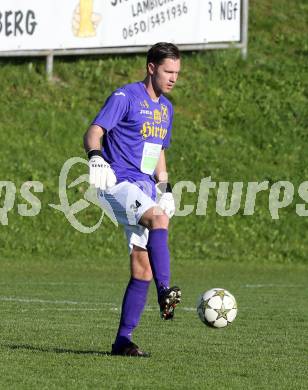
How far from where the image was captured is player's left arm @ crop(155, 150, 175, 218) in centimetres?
844

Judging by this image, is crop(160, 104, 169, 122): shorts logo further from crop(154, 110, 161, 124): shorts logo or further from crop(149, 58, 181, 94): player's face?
crop(149, 58, 181, 94): player's face

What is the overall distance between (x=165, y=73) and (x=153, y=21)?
15.0 meters

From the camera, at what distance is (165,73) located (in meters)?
8.40

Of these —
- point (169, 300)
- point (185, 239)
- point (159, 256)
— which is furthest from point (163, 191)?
point (185, 239)

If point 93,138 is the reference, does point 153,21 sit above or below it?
above

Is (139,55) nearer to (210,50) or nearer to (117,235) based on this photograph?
(210,50)

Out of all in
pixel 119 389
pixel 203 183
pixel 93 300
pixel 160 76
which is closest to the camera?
pixel 119 389

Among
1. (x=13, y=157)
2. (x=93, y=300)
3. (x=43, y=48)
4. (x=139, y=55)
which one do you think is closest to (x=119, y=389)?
(x=93, y=300)

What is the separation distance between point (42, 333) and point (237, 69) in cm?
1578

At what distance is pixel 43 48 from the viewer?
73.9ft

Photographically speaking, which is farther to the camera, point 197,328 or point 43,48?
point 43,48

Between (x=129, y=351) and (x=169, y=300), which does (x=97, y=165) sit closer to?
(x=169, y=300)

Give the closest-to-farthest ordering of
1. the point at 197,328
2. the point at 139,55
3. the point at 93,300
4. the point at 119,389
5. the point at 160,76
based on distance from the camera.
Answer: the point at 119,389 < the point at 160,76 < the point at 197,328 < the point at 93,300 < the point at 139,55

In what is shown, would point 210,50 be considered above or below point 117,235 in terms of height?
above
